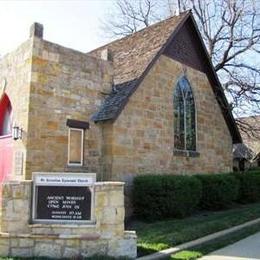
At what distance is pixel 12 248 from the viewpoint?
25.4ft

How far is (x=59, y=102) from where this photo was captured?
11883mm

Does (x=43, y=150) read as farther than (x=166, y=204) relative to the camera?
No

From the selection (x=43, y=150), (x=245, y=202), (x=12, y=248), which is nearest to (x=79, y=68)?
(x=43, y=150)

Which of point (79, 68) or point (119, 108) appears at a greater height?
point (79, 68)

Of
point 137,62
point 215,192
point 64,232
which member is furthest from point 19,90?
point 215,192

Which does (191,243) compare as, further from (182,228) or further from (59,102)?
(59,102)

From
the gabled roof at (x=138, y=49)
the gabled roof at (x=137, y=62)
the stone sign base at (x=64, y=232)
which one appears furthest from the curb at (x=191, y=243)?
the gabled roof at (x=138, y=49)

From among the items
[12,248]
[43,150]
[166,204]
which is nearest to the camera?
[12,248]

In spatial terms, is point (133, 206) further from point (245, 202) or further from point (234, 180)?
point (245, 202)

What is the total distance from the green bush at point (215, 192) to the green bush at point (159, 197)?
85.3 inches

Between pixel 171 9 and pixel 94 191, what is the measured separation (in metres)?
22.5

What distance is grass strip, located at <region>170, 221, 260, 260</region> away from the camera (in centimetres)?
810

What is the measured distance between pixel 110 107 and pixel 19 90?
2.77 meters

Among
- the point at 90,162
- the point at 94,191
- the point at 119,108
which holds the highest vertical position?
the point at 119,108
